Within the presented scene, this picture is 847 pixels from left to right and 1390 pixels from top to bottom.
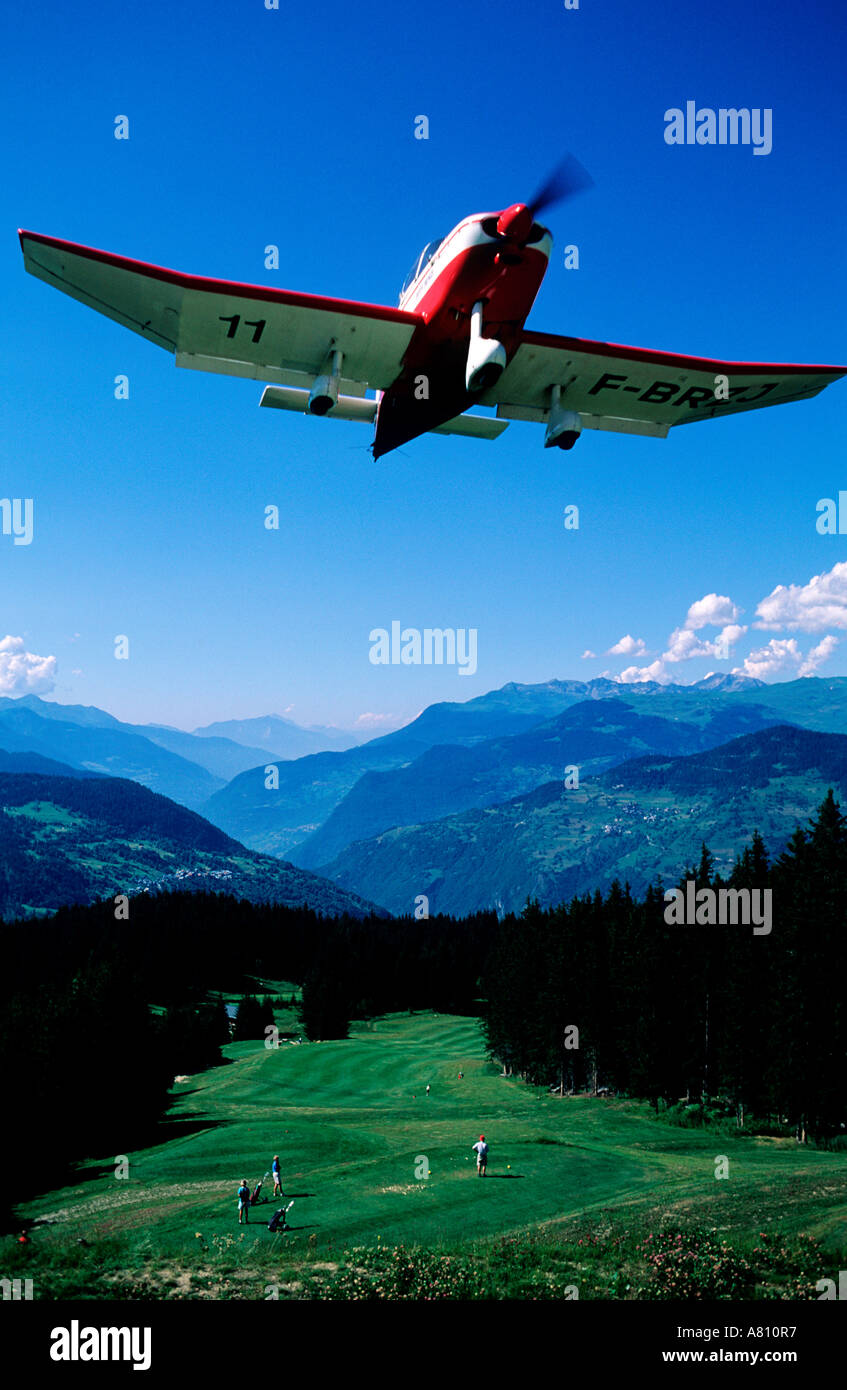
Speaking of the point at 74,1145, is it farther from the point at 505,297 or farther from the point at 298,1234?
the point at 505,297

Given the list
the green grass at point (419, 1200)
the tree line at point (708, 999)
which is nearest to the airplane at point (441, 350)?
the green grass at point (419, 1200)

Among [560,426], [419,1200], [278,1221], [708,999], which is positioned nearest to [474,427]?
[560,426]

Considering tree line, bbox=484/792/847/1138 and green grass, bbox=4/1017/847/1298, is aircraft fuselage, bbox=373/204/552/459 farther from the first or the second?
tree line, bbox=484/792/847/1138

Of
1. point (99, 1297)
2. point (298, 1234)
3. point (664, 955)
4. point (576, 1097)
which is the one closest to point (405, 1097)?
point (576, 1097)

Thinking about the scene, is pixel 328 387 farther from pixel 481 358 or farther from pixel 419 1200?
pixel 419 1200

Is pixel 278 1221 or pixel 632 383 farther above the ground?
pixel 632 383

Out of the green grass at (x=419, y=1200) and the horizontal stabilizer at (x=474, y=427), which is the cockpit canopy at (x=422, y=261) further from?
the green grass at (x=419, y=1200)
